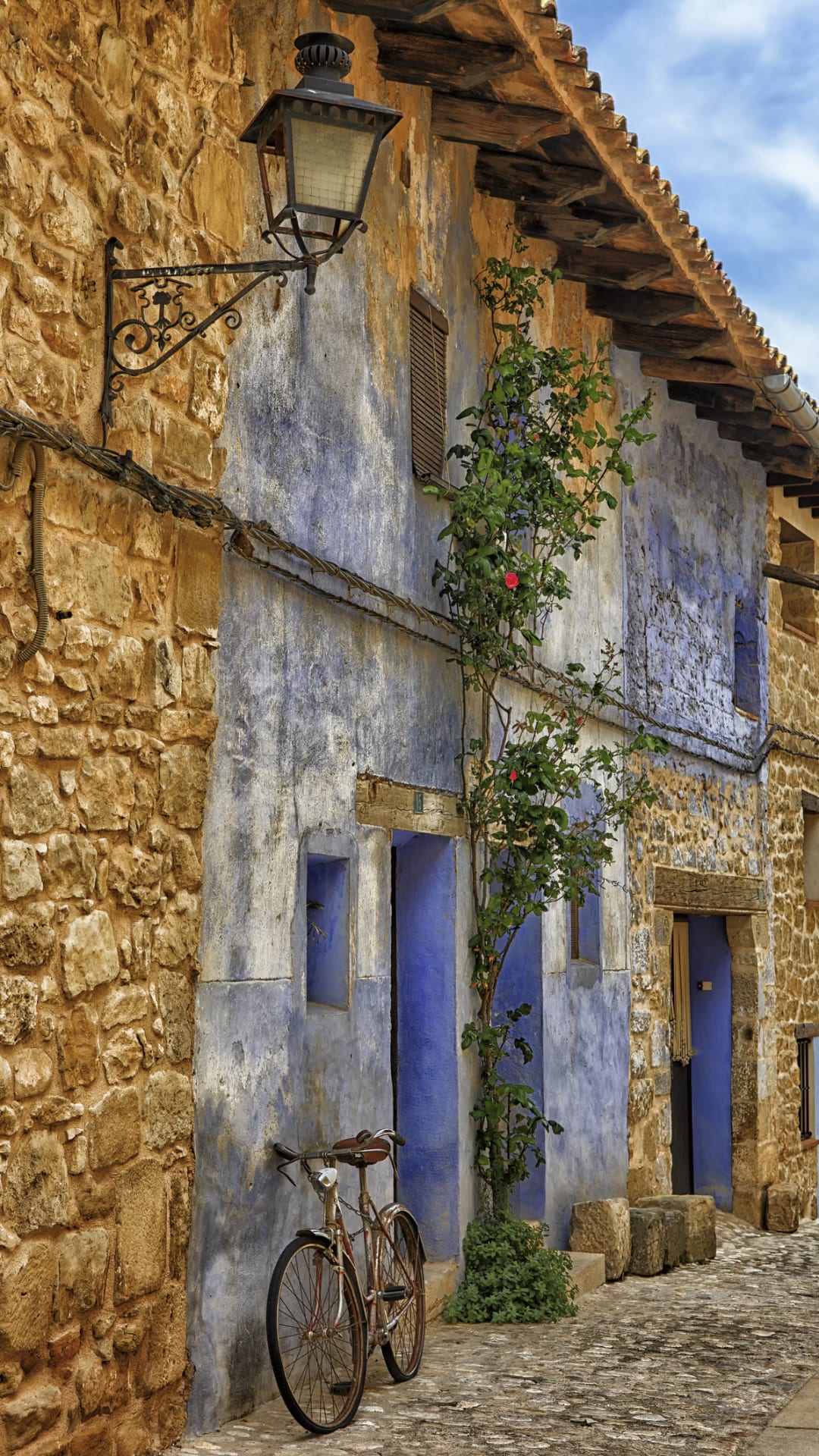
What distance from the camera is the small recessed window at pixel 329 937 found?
6.19 metres

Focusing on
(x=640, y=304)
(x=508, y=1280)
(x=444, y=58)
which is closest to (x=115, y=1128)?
(x=508, y=1280)

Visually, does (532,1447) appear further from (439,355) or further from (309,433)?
(439,355)

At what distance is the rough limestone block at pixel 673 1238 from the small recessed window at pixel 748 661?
4.50m

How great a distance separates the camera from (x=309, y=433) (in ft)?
19.9

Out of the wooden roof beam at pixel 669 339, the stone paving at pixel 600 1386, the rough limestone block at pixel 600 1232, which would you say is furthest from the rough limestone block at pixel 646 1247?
the wooden roof beam at pixel 669 339

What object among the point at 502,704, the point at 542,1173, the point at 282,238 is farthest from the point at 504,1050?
the point at 282,238

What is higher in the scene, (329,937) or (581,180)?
(581,180)

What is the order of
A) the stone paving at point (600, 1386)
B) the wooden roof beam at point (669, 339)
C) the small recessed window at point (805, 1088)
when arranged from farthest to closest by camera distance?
the small recessed window at point (805, 1088)
the wooden roof beam at point (669, 339)
the stone paving at point (600, 1386)

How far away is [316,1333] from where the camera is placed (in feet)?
16.9

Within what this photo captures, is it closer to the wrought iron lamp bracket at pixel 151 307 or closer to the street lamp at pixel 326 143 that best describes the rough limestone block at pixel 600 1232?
the wrought iron lamp bracket at pixel 151 307

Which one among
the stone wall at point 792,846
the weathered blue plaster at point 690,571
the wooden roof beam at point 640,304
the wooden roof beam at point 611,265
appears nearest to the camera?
the wooden roof beam at point 611,265

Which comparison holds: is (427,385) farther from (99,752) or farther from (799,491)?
(799,491)

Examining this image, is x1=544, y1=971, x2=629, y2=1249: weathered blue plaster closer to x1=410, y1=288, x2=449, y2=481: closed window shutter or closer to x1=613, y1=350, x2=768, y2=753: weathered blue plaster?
x1=613, y1=350, x2=768, y2=753: weathered blue plaster

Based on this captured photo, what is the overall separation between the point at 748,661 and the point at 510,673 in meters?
5.15
